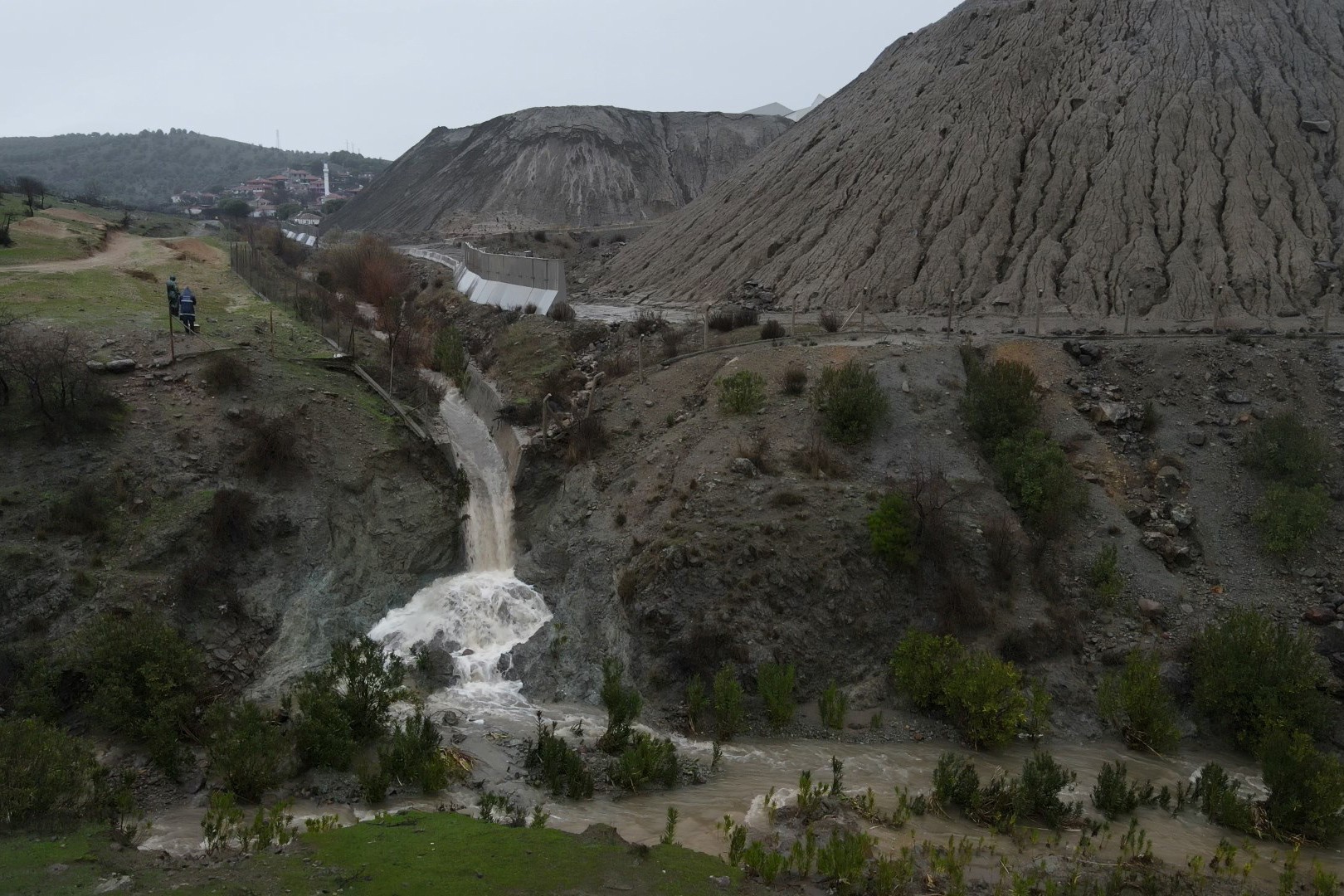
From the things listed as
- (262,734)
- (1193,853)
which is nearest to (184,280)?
(262,734)

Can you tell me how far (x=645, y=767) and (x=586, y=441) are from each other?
31.7ft

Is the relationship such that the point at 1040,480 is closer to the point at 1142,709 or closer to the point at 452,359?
the point at 1142,709

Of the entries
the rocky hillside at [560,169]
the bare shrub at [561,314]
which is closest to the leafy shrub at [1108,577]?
the bare shrub at [561,314]

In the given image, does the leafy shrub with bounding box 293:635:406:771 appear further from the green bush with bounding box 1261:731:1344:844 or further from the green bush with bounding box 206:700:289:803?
the green bush with bounding box 1261:731:1344:844

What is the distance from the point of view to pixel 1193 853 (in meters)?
11.5

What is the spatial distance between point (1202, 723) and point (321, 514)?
54.2 feet

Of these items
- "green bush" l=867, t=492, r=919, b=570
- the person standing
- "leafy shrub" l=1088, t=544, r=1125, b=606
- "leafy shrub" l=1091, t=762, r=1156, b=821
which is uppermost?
the person standing

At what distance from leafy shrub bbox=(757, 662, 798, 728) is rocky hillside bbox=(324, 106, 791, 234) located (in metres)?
53.1

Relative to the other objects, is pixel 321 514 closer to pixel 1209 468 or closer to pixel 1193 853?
pixel 1193 853

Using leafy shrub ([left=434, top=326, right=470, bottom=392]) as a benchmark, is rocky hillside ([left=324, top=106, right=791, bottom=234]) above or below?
above

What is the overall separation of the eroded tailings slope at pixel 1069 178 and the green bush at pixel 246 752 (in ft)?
70.4

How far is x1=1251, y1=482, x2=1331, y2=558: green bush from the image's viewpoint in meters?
17.1

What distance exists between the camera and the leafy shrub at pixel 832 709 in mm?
15078

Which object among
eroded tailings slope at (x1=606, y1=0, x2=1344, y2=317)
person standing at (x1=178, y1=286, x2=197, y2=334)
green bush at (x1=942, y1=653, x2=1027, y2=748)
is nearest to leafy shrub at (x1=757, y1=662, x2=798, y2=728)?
green bush at (x1=942, y1=653, x2=1027, y2=748)
